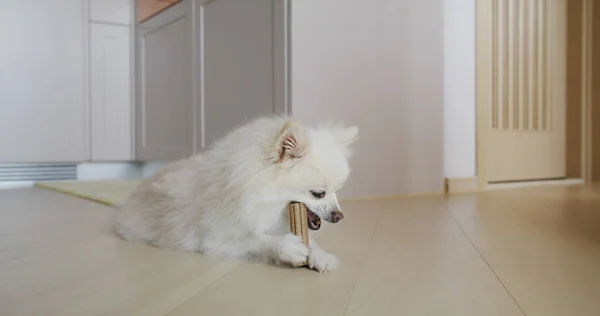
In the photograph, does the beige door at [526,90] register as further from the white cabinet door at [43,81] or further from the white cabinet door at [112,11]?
the white cabinet door at [43,81]

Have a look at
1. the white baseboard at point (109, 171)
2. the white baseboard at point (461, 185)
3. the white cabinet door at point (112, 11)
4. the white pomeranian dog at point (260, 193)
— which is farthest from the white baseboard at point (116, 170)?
the white pomeranian dog at point (260, 193)

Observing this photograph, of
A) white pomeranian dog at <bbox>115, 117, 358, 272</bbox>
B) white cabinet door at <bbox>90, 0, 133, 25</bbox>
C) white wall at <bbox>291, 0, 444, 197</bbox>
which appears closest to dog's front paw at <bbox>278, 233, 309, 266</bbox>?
white pomeranian dog at <bbox>115, 117, 358, 272</bbox>

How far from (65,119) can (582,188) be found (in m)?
3.89

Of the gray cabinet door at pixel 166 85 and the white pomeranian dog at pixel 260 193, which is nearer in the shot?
the white pomeranian dog at pixel 260 193

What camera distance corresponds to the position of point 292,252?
4.02ft

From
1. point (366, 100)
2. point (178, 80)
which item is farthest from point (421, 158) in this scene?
point (178, 80)

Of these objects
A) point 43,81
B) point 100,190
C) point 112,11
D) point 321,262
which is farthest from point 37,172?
point 321,262

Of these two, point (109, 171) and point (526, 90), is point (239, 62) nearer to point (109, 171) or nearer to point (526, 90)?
point (109, 171)

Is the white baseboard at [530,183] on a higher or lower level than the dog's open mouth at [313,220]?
lower

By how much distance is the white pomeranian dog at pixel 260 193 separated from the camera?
1.24 meters

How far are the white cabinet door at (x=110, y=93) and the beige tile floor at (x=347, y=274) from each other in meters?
2.30

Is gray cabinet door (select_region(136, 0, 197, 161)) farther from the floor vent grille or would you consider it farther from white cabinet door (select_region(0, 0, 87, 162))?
the floor vent grille

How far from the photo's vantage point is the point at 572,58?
4348 mm

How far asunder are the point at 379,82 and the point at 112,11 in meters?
2.52
